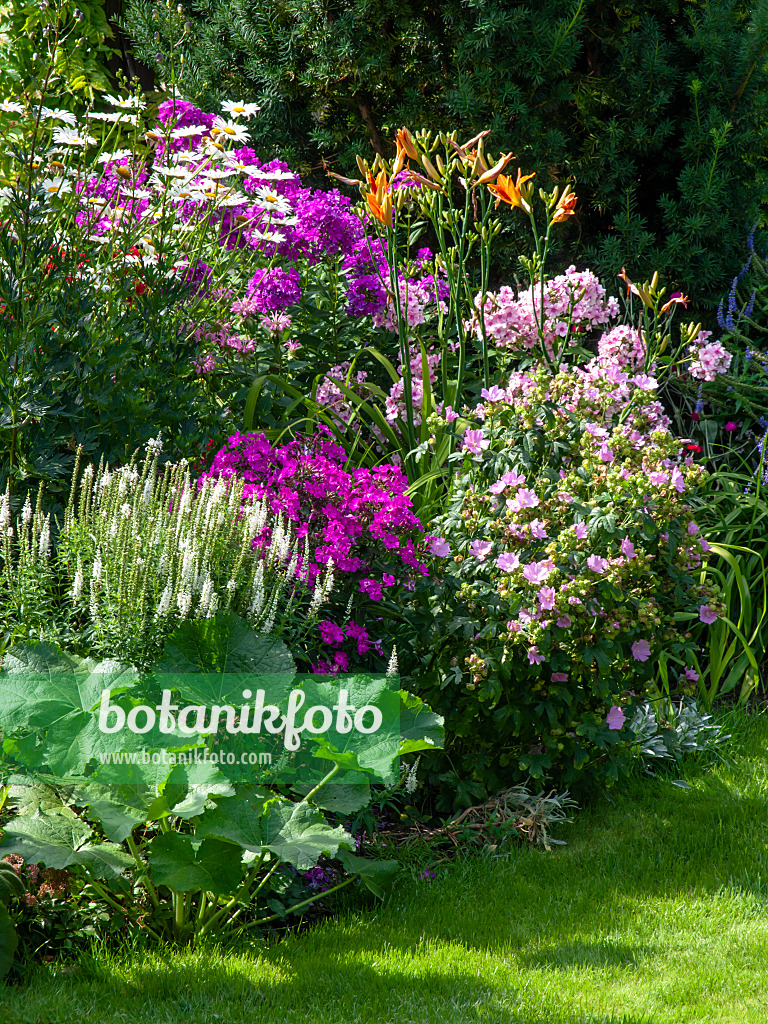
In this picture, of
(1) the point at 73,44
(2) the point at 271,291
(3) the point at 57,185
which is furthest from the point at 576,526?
(1) the point at 73,44

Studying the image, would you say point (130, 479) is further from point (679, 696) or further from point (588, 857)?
point (679, 696)

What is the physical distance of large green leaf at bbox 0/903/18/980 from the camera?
2.36 m

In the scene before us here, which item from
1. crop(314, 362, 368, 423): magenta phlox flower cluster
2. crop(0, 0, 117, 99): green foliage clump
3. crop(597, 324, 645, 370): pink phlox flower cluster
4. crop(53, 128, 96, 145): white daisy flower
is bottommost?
crop(314, 362, 368, 423): magenta phlox flower cluster

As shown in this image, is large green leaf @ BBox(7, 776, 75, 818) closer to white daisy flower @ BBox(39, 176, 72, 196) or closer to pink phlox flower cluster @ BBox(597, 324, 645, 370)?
white daisy flower @ BBox(39, 176, 72, 196)

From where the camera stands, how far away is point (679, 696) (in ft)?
14.1

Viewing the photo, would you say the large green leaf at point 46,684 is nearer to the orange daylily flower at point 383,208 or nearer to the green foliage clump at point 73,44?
the orange daylily flower at point 383,208

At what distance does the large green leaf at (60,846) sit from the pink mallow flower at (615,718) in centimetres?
158

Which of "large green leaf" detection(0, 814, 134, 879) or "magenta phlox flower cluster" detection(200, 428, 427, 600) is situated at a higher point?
"magenta phlox flower cluster" detection(200, 428, 427, 600)

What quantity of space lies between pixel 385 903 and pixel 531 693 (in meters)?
0.79

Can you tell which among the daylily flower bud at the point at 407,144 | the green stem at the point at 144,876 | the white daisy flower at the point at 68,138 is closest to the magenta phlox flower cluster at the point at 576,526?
the daylily flower bud at the point at 407,144

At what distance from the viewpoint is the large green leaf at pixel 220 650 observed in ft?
8.96

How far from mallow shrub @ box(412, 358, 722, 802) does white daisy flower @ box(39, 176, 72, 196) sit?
1.83 m

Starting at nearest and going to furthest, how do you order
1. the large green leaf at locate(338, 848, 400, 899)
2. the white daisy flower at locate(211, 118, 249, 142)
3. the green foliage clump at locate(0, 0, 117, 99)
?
the large green leaf at locate(338, 848, 400, 899)
the white daisy flower at locate(211, 118, 249, 142)
the green foliage clump at locate(0, 0, 117, 99)

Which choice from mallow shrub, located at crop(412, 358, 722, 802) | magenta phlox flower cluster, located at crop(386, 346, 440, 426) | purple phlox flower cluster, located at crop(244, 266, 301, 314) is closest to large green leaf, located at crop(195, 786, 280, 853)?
mallow shrub, located at crop(412, 358, 722, 802)
